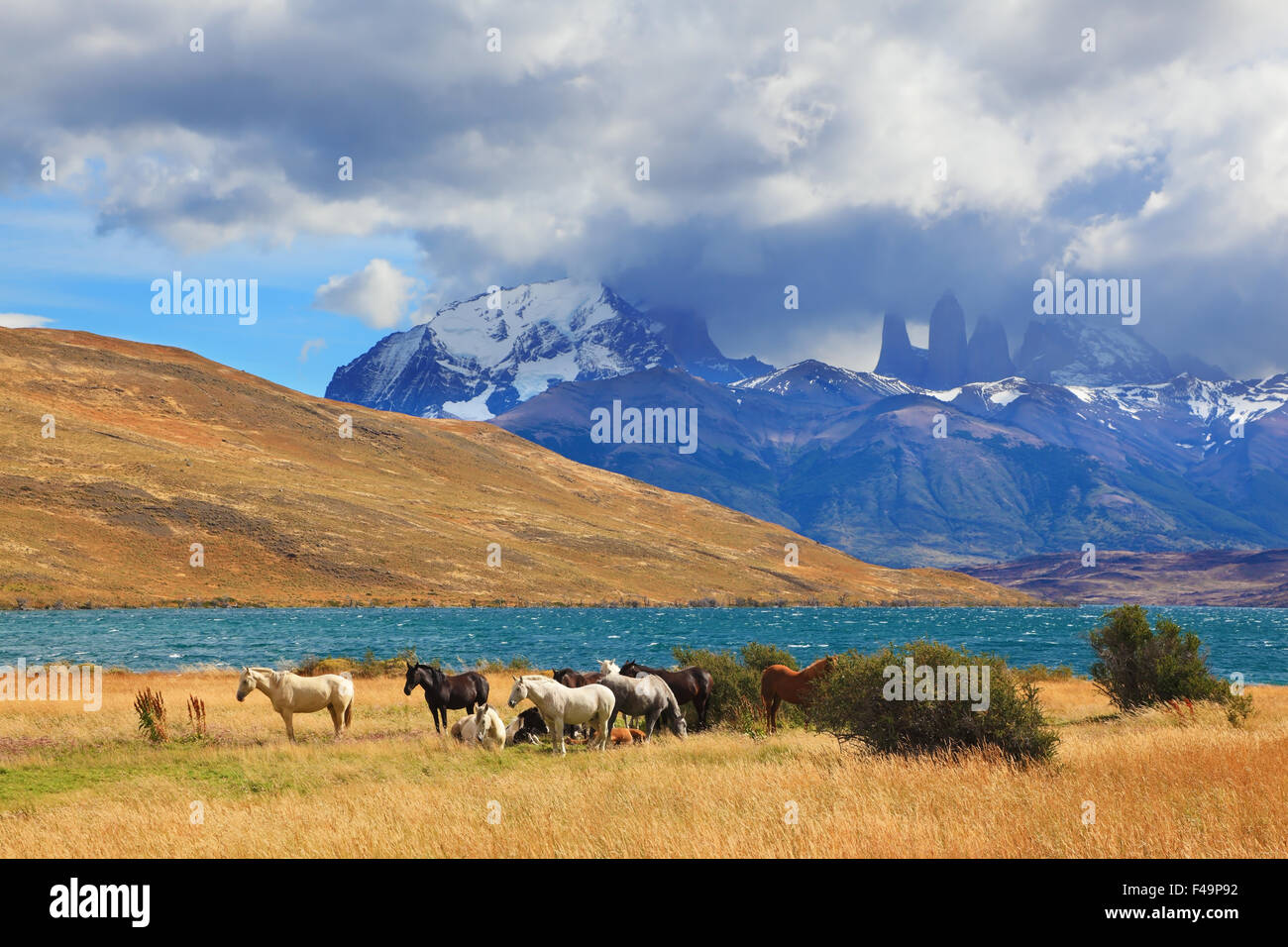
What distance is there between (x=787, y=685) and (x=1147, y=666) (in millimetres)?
13119

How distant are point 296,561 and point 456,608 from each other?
25.3 m

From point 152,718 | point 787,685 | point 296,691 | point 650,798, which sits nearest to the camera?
point 650,798

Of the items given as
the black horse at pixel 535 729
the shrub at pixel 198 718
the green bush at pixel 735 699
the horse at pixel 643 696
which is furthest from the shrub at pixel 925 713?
the shrub at pixel 198 718

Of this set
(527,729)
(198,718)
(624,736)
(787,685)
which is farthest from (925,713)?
(198,718)

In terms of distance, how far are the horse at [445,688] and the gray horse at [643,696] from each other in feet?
12.5

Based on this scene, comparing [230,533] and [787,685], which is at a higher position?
[230,533]

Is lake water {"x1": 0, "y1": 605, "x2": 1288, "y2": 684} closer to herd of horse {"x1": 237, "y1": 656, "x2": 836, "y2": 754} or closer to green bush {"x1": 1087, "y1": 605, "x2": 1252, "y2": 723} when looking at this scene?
green bush {"x1": 1087, "y1": 605, "x2": 1252, "y2": 723}

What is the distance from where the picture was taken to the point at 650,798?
14.2 metres

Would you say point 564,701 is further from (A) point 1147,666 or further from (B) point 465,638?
(B) point 465,638

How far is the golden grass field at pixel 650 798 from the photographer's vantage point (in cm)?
1092

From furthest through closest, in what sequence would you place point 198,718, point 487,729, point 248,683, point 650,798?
point 198,718 → point 248,683 → point 487,729 → point 650,798

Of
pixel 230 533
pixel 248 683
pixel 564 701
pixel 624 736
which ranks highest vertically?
pixel 230 533
